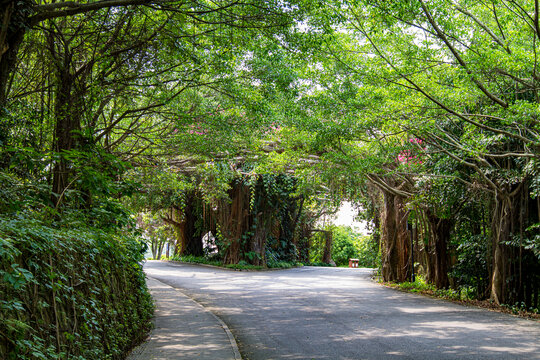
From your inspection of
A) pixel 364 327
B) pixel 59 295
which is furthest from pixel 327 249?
pixel 59 295

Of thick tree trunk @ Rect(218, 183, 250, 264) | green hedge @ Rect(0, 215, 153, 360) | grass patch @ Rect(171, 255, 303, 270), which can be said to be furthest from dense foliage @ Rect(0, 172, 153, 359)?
thick tree trunk @ Rect(218, 183, 250, 264)

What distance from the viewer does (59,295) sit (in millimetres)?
4336

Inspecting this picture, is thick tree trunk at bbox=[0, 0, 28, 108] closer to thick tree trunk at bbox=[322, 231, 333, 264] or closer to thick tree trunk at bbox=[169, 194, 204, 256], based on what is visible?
thick tree trunk at bbox=[169, 194, 204, 256]

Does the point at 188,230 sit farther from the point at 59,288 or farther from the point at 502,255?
the point at 59,288

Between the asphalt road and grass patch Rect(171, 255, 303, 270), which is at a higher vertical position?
the asphalt road

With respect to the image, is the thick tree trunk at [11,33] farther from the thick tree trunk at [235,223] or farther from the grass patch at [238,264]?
the thick tree trunk at [235,223]

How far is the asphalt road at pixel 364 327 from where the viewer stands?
689 centimetres

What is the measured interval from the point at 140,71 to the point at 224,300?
21.6 feet

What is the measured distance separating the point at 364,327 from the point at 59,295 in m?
6.14

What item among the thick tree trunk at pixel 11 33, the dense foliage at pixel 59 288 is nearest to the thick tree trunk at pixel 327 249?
the dense foliage at pixel 59 288

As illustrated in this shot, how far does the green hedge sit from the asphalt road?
2098mm

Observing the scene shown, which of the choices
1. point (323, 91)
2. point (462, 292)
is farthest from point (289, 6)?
point (462, 292)

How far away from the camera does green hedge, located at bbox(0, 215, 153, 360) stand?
332cm

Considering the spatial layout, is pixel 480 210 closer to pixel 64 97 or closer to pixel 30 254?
pixel 64 97
